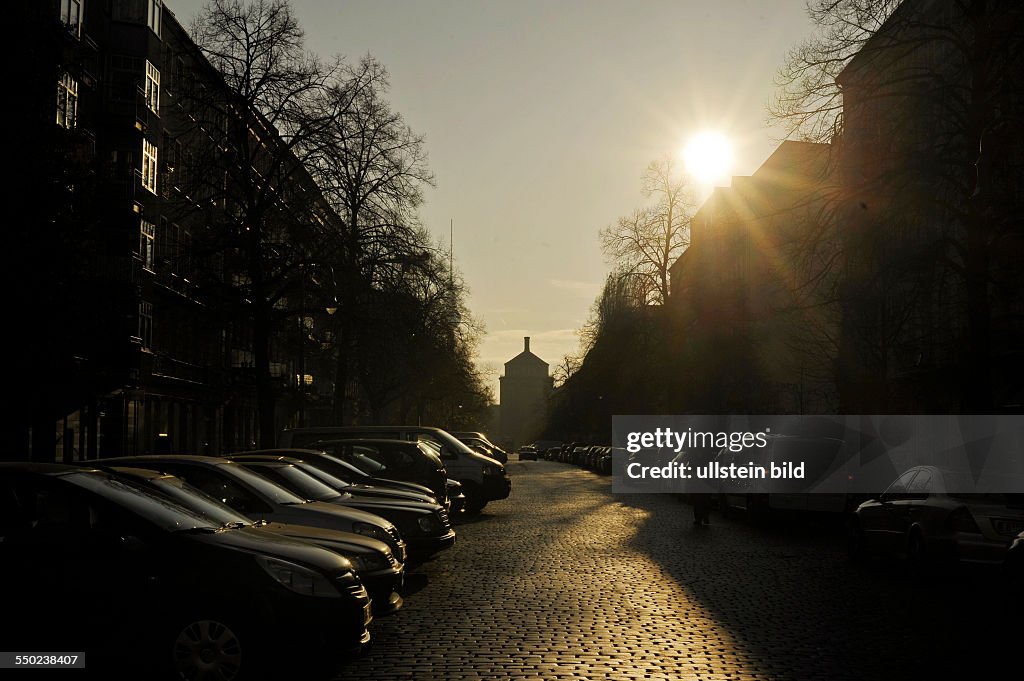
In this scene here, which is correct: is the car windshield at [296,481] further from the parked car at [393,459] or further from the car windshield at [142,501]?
the parked car at [393,459]

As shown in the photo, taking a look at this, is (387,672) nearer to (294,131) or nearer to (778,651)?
(778,651)

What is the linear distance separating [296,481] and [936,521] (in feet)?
25.3

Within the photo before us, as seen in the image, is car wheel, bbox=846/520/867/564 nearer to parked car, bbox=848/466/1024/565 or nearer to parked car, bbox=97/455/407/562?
parked car, bbox=848/466/1024/565

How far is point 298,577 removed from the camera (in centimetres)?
835

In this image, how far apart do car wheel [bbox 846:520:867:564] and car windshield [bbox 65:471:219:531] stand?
10883 mm

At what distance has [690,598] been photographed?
43.1 feet

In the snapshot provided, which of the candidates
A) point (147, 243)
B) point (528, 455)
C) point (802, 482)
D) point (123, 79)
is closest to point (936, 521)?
point (802, 482)

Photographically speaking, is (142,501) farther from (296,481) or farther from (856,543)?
(856,543)

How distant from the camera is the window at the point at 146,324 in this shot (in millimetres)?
41075

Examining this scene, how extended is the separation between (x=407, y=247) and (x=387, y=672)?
1129 inches

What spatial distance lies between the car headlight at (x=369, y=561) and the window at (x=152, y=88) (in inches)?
1309

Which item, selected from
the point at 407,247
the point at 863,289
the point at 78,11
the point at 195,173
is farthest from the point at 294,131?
the point at 863,289

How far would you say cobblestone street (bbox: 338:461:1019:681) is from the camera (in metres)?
9.09

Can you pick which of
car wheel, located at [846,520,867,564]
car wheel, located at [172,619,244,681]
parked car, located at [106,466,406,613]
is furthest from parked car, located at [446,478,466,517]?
car wheel, located at [172,619,244,681]
